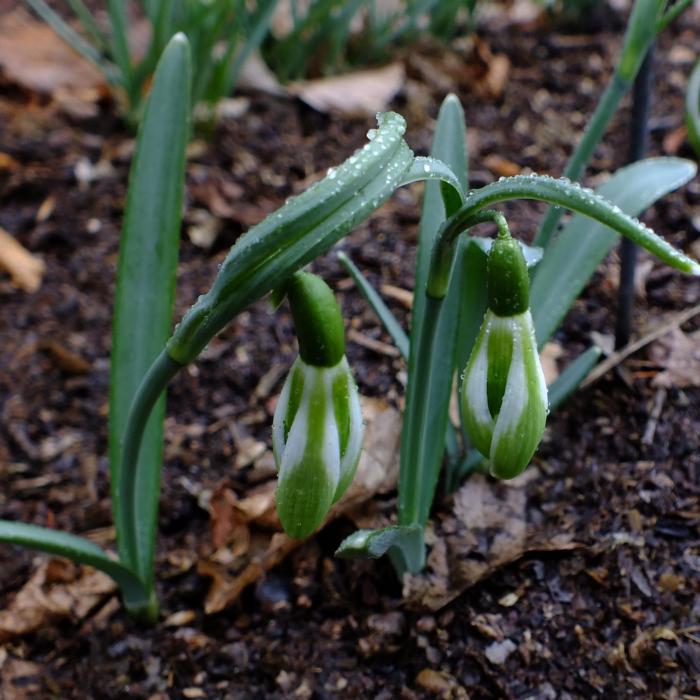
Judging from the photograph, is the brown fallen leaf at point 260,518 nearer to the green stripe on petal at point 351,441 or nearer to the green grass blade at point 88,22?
the green stripe on petal at point 351,441

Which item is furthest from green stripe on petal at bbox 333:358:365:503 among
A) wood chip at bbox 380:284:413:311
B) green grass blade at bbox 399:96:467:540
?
wood chip at bbox 380:284:413:311

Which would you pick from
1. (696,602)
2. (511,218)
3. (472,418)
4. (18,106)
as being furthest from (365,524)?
(18,106)

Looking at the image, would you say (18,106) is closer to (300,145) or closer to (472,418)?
(300,145)

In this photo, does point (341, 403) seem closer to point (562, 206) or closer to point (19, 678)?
point (562, 206)

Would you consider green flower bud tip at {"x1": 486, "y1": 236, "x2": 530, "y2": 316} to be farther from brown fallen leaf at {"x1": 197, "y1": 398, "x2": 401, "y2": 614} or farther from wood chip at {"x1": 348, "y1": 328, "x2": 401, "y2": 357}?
wood chip at {"x1": 348, "y1": 328, "x2": 401, "y2": 357}

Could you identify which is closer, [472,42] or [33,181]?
[33,181]

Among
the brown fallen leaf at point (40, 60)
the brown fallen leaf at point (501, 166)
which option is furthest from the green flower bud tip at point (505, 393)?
the brown fallen leaf at point (40, 60)
